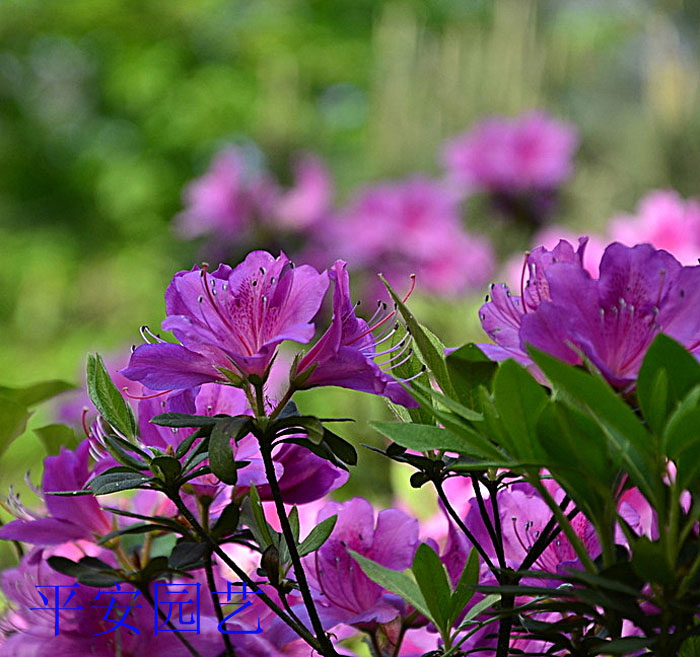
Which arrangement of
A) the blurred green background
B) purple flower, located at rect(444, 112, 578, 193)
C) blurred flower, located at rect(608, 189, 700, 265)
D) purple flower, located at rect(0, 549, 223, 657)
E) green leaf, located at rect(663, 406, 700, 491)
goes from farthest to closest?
the blurred green background, purple flower, located at rect(444, 112, 578, 193), blurred flower, located at rect(608, 189, 700, 265), purple flower, located at rect(0, 549, 223, 657), green leaf, located at rect(663, 406, 700, 491)

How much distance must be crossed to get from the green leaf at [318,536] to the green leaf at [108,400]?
5cm

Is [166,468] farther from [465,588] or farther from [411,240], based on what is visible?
Answer: [411,240]

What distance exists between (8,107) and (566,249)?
4.30m

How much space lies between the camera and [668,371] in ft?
0.66

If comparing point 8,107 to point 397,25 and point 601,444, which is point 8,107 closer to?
point 397,25

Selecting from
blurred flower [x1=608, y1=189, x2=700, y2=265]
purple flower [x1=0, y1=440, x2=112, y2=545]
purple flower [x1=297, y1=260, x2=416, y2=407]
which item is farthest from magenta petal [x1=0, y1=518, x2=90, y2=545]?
blurred flower [x1=608, y1=189, x2=700, y2=265]

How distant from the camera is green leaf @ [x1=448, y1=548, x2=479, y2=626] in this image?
25cm

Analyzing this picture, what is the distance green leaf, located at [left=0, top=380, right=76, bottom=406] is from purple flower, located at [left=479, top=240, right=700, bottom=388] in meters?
0.19

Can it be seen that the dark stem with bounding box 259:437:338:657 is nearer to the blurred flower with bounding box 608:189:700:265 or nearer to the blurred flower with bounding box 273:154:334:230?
the blurred flower with bounding box 608:189:700:265

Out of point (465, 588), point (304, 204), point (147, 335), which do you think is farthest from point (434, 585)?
point (304, 204)

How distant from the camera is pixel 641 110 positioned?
8.40 feet

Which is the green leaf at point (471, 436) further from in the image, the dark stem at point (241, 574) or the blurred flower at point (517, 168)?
the blurred flower at point (517, 168)

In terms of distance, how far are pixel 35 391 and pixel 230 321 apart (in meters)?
0.14

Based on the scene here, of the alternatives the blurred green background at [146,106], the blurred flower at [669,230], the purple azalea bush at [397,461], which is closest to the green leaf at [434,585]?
the purple azalea bush at [397,461]
